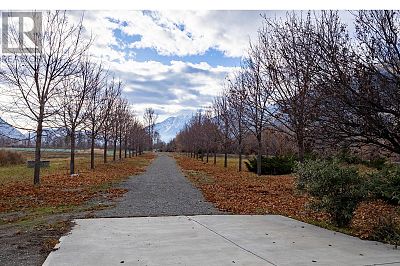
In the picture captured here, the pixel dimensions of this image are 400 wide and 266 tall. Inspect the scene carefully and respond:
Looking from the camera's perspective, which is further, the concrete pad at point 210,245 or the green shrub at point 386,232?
the green shrub at point 386,232

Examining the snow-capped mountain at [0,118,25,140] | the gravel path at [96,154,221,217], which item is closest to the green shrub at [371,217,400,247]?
the gravel path at [96,154,221,217]

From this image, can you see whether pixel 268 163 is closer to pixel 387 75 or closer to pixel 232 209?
pixel 232 209

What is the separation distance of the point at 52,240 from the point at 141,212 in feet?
11.4

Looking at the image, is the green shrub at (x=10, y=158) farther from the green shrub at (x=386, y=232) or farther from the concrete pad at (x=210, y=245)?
the green shrub at (x=386, y=232)

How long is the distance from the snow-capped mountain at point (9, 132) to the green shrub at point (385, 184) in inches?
530

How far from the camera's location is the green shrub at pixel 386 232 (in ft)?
21.5

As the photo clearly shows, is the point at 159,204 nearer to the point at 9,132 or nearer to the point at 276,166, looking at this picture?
the point at 9,132

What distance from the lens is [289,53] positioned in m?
9.23

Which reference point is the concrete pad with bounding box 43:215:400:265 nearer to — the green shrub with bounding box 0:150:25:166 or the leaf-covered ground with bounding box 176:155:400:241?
the leaf-covered ground with bounding box 176:155:400:241

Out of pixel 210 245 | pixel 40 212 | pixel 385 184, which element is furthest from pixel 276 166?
pixel 210 245

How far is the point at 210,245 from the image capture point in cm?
602

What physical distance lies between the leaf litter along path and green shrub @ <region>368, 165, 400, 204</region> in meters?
1.44

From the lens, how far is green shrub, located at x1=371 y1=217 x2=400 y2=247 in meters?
6.54

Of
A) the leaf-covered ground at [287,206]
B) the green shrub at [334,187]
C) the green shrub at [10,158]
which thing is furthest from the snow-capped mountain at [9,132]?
the green shrub at [10,158]
